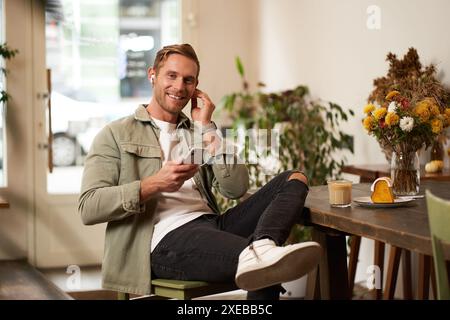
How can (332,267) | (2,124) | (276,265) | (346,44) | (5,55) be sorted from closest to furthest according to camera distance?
(276,265) → (332,267) → (346,44) → (5,55) → (2,124)

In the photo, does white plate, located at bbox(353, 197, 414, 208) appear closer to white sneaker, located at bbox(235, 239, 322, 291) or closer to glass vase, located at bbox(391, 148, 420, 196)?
glass vase, located at bbox(391, 148, 420, 196)

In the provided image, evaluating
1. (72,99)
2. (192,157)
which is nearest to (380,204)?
(192,157)

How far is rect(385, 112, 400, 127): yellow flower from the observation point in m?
2.62

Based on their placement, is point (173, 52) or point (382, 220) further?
point (173, 52)

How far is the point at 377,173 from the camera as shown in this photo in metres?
3.71

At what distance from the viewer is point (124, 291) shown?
2.53 m

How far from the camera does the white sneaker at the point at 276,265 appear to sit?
84.5 inches

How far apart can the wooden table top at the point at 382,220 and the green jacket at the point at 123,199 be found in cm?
52

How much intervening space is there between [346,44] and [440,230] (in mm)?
3184

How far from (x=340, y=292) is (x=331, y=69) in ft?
8.14

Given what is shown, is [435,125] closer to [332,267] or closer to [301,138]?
[332,267]

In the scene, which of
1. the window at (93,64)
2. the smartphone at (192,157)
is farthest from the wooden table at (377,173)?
the window at (93,64)

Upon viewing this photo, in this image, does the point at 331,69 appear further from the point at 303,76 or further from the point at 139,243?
the point at 139,243
